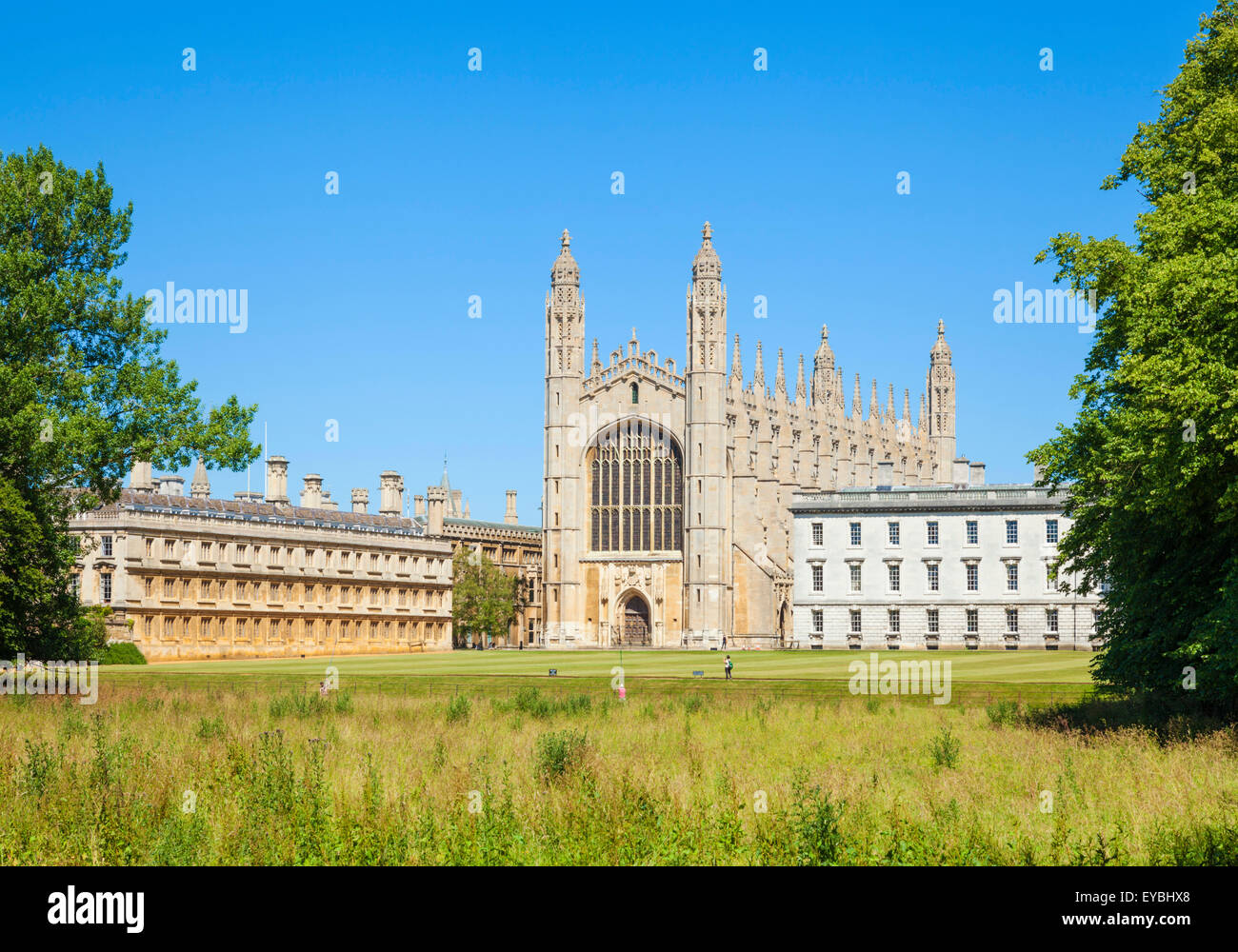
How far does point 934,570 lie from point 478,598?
3385cm

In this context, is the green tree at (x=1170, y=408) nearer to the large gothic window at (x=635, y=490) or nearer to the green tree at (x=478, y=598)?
the large gothic window at (x=635, y=490)

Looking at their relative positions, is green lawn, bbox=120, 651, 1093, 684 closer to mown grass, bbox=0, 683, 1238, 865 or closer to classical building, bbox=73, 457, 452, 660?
classical building, bbox=73, 457, 452, 660

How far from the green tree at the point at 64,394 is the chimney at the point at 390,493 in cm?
6488

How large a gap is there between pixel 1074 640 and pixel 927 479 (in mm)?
46253

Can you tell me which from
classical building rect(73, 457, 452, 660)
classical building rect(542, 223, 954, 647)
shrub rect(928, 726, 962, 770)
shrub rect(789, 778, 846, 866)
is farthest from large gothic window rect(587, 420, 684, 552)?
shrub rect(789, 778, 846, 866)

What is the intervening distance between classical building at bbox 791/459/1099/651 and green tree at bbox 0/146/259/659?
5223cm

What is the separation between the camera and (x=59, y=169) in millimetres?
28406

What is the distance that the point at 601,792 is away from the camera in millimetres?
14570

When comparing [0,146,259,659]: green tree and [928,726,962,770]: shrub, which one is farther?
[0,146,259,659]: green tree

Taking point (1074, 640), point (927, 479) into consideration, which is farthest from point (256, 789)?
point (927, 479)

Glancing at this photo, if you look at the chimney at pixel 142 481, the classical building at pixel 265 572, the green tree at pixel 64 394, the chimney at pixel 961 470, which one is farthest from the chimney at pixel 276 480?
the green tree at pixel 64 394

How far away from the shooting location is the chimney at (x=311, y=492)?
87812 millimetres

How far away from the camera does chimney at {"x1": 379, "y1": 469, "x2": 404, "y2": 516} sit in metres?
94.8
